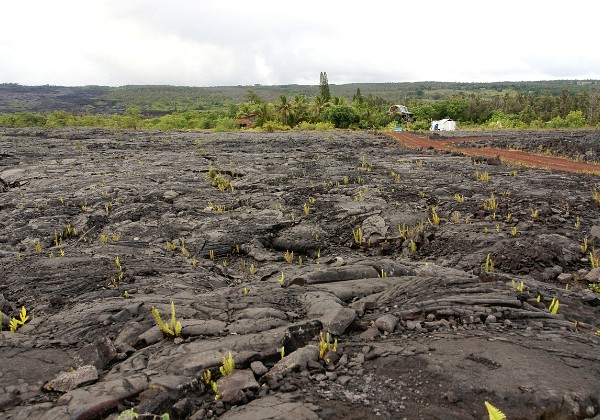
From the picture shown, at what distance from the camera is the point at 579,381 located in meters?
3.17

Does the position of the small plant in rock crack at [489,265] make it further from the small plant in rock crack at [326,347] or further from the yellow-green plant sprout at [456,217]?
the small plant in rock crack at [326,347]

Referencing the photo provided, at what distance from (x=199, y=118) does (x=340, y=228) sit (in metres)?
54.4

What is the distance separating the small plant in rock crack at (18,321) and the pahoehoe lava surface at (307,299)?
0.07 meters

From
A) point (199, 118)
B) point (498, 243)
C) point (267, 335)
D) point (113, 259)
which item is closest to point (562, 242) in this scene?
point (498, 243)

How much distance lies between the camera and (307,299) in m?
5.20

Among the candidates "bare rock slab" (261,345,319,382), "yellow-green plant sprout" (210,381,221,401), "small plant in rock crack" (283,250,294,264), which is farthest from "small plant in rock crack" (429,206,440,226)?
"yellow-green plant sprout" (210,381,221,401)

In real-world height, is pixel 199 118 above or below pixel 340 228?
above

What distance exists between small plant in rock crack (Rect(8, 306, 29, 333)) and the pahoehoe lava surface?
0.24 feet

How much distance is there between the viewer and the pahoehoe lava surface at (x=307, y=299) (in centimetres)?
327

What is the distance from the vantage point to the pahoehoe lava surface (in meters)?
3.27

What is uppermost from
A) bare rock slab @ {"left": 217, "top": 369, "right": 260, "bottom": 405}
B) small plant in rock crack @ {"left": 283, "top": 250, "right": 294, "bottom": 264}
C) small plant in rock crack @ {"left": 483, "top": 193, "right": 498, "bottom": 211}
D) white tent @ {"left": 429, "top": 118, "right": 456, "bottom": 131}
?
white tent @ {"left": 429, "top": 118, "right": 456, "bottom": 131}

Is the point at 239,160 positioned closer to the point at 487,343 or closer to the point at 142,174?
the point at 142,174

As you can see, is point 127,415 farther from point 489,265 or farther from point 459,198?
point 459,198

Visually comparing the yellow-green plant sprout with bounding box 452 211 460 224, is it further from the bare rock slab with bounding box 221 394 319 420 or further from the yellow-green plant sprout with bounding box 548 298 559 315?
the bare rock slab with bounding box 221 394 319 420
